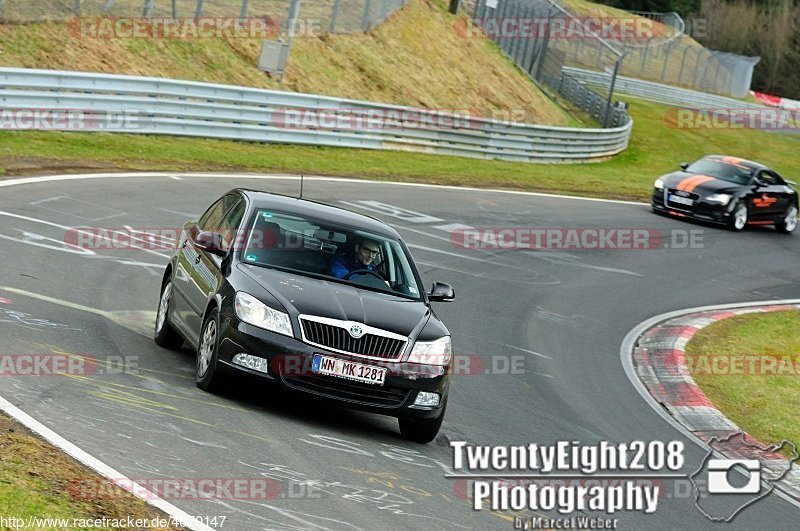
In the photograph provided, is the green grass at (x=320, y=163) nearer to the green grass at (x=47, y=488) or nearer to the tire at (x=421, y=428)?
the tire at (x=421, y=428)

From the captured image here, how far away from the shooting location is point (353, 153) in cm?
2897

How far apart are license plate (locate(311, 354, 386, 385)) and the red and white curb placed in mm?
3647

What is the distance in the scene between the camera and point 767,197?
93.7ft

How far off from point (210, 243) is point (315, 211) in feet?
3.16

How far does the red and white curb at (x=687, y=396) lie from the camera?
11.1 meters

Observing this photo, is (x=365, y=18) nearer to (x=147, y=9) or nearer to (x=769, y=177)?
(x=147, y=9)

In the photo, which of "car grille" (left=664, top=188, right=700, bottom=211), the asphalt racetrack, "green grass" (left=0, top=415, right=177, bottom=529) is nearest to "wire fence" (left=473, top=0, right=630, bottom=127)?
"car grille" (left=664, top=188, right=700, bottom=211)

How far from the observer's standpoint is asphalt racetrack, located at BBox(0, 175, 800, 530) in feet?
24.3

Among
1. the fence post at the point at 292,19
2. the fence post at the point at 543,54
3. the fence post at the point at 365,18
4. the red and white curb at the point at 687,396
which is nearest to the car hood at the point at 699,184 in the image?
the red and white curb at the point at 687,396

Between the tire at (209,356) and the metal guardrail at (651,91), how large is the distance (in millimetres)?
56970

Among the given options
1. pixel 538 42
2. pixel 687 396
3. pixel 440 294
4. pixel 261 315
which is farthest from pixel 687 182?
pixel 538 42

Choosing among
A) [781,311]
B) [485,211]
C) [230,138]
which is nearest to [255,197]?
[781,311]

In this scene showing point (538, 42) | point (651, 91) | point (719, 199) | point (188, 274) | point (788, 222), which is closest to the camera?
point (188, 274)

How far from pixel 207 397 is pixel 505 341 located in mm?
5649
